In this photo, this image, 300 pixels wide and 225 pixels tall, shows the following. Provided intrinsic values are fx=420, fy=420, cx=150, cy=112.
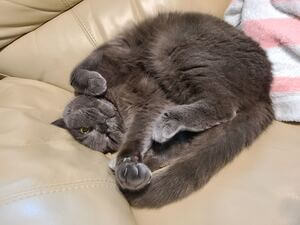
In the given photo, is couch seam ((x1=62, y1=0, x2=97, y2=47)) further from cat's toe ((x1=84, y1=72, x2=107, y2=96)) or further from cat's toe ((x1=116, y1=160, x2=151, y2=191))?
cat's toe ((x1=116, y1=160, x2=151, y2=191))

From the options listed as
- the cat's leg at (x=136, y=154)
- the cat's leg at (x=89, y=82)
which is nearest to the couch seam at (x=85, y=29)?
the cat's leg at (x=89, y=82)

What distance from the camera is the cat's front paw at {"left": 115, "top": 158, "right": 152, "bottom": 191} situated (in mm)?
1142

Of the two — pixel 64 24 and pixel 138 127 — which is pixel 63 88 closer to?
pixel 64 24

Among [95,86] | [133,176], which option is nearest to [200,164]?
[133,176]

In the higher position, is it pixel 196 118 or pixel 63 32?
pixel 63 32

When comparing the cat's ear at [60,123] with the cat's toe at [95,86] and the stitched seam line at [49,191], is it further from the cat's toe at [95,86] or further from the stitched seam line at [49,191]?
the stitched seam line at [49,191]

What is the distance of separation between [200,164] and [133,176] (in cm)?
19

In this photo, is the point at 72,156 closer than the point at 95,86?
Yes

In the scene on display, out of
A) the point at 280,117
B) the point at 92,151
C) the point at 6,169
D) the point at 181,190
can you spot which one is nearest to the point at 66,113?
the point at 92,151

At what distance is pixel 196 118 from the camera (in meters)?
1.31

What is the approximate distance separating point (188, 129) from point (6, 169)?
1.82 feet

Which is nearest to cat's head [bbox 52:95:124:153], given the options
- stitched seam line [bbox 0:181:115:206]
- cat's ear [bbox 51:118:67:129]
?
cat's ear [bbox 51:118:67:129]

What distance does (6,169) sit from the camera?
42.1 inches

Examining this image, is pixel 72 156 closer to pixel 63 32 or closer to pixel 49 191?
pixel 49 191
